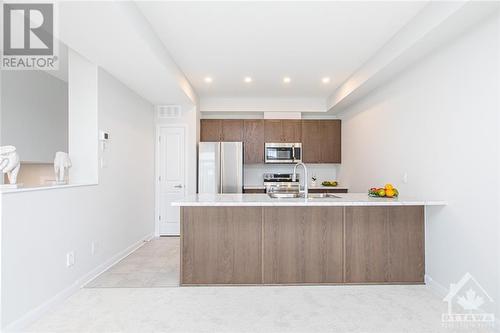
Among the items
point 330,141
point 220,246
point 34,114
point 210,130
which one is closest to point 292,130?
point 330,141

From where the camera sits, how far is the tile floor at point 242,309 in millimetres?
2285

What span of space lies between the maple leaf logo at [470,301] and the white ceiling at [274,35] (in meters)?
2.43

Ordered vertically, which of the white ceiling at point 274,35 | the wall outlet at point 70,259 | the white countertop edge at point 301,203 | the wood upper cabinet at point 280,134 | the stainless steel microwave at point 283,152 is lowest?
the wall outlet at point 70,259

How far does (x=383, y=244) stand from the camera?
3174 millimetres

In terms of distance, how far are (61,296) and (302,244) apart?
7.37 ft

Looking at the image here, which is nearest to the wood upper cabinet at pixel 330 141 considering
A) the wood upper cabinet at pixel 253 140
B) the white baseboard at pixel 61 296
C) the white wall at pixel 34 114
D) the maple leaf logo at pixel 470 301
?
the wood upper cabinet at pixel 253 140

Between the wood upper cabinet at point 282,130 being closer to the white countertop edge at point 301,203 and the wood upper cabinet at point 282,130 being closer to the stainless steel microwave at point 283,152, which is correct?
the stainless steel microwave at point 283,152

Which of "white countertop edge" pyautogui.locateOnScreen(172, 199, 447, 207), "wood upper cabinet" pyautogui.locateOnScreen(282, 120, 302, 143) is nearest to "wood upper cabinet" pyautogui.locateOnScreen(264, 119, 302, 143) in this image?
"wood upper cabinet" pyautogui.locateOnScreen(282, 120, 302, 143)

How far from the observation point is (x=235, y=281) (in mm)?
3127

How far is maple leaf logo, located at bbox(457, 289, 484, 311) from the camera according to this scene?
2463 mm

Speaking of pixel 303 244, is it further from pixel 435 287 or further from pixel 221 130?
pixel 221 130

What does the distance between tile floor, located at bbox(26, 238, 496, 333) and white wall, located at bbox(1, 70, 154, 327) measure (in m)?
0.26

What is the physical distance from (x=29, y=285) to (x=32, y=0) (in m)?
2.09

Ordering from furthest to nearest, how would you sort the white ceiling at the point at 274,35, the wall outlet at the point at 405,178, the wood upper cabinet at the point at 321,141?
1. the wood upper cabinet at the point at 321,141
2. the wall outlet at the point at 405,178
3. the white ceiling at the point at 274,35
